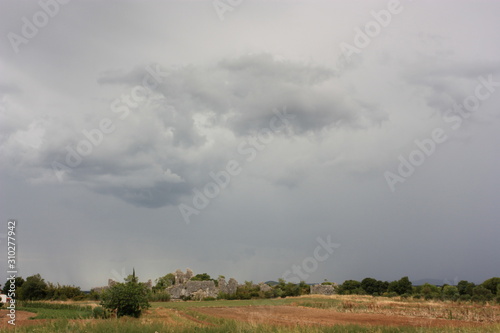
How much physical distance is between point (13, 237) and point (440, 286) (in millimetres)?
77238

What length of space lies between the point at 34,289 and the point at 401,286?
62069mm

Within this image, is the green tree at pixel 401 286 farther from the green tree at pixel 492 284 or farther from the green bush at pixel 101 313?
the green bush at pixel 101 313

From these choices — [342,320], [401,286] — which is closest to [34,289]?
[342,320]

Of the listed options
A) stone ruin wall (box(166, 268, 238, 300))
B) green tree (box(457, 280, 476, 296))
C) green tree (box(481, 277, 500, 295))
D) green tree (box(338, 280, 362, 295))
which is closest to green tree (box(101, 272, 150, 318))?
stone ruin wall (box(166, 268, 238, 300))

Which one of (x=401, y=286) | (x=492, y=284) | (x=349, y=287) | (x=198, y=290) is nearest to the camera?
(x=492, y=284)

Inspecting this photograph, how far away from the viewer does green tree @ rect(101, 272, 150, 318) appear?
2823 cm

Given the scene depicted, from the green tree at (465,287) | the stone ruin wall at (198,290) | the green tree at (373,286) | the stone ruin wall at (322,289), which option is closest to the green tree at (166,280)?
the stone ruin wall at (198,290)

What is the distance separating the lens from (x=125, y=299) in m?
28.3

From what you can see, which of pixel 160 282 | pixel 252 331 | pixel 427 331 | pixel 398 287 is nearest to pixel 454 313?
pixel 427 331

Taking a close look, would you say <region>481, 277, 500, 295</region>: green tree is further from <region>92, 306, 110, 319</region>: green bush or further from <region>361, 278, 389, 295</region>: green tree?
<region>92, 306, 110, 319</region>: green bush

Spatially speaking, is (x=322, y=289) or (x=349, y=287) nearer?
(x=322, y=289)

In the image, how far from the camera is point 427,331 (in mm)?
16562

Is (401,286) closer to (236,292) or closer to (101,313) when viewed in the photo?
(236,292)

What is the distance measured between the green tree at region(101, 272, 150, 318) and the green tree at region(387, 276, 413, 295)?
195ft
